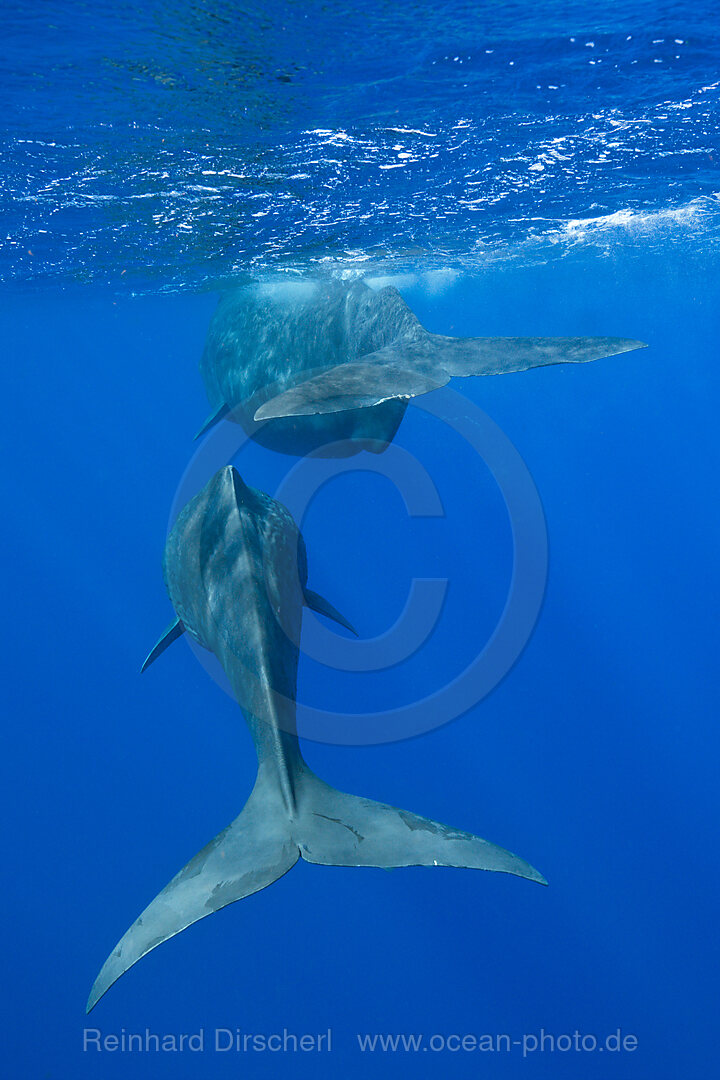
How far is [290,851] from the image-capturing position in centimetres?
524

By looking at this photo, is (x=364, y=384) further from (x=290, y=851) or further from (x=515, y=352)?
(x=290, y=851)

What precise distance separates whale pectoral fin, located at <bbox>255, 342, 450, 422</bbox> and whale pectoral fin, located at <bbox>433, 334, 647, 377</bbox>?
21 cm

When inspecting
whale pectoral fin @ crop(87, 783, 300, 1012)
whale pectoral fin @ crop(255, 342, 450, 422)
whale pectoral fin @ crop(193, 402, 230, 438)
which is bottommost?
whale pectoral fin @ crop(87, 783, 300, 1012)

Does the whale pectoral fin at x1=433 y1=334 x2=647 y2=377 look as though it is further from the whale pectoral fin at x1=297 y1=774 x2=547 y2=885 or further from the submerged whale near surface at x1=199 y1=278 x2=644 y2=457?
the whale pectoral fin at x1=297 y1=774 x2=547 y2=885

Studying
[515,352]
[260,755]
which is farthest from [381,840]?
[515,352]

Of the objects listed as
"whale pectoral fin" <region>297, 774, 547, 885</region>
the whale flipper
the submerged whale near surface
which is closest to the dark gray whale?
"whale pectoral fin" <region>297, 774, 547, 885</region>

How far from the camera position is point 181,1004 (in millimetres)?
14617

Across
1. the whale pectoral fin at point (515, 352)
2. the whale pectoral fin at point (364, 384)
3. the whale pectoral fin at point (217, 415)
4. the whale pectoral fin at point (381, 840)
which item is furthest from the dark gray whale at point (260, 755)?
the whale pectoral fin at point (217, 415)

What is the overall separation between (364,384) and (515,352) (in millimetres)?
1599

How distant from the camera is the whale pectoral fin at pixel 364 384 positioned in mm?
5242

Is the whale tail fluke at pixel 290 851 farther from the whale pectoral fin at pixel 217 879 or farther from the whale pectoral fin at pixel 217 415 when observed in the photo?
the whale pectoral fin at pixel 217 415

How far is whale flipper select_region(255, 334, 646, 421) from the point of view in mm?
5391

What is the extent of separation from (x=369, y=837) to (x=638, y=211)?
68.7 feet

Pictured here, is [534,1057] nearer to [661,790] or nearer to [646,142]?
[661,790]
